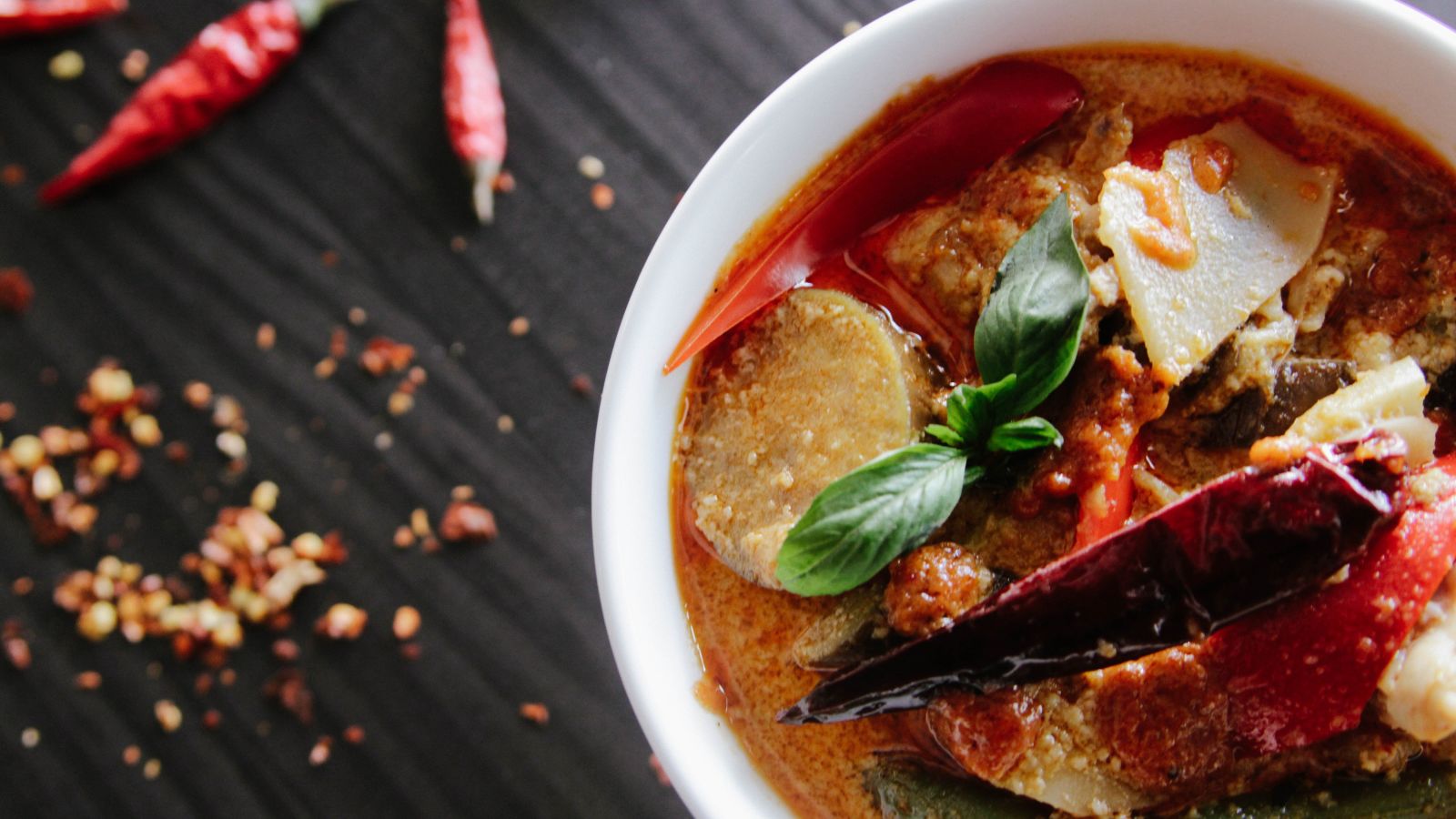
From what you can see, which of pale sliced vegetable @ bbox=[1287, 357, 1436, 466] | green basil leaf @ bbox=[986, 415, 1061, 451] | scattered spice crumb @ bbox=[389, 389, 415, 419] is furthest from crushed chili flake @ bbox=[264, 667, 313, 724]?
pale sliced vegetable @ bbox=[1287, 357, 1436, 466]

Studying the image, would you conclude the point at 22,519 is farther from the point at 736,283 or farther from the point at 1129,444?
the point at 1129,444

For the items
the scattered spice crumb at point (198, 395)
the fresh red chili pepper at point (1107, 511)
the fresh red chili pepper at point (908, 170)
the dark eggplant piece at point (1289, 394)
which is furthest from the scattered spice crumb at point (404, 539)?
the dark eggplant piece at point (1289, 394)

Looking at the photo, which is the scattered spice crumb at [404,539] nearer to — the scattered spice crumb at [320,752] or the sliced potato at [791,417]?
the scattered spice crumb at [320,752]

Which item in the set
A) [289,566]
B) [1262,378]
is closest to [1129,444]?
[1262,378]

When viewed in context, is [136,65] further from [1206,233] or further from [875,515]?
[1206,233]

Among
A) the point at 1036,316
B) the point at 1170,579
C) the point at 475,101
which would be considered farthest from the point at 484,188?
the point at 1170,579

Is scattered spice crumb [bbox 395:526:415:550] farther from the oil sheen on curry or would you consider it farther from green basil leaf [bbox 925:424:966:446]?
green basil leaf [bbox 925:424:966:446]
